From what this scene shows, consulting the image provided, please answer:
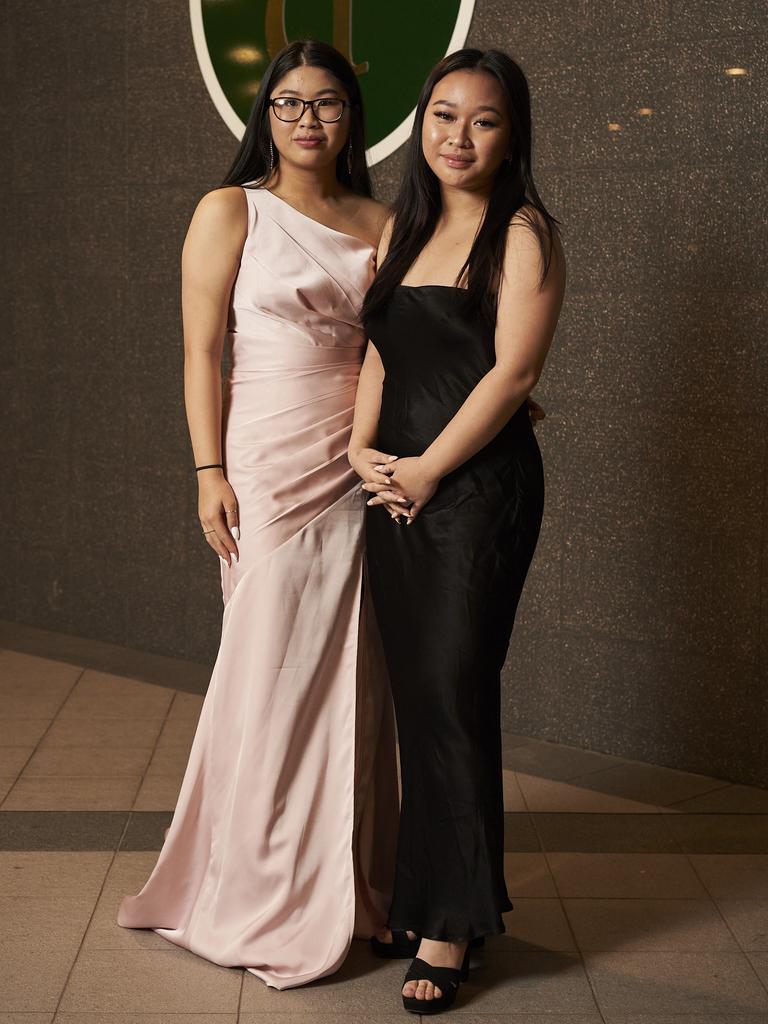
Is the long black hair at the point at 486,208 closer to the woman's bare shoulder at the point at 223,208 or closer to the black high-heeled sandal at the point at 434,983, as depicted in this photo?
the woman's bare shoulder at the point at 223,208

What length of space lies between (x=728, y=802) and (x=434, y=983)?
1.27 meters

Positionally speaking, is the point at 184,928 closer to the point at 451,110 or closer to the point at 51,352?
the point at 451,110

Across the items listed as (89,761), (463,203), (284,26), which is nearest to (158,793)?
(89,761)

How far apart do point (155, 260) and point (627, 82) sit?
1891mm

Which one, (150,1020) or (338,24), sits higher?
(338,24)

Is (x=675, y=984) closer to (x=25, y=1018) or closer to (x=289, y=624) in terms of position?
(x=289, y=624)

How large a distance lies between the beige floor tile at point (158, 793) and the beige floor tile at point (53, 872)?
11.8 inches

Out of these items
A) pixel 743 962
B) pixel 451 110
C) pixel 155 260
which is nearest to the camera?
pixel 451 110

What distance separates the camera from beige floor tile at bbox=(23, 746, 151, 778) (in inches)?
133

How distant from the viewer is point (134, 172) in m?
4.58

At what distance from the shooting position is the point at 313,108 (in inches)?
88.0

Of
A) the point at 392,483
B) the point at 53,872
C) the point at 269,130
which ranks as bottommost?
the point at 53,872

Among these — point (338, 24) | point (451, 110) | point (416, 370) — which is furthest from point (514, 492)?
point (338, 24)

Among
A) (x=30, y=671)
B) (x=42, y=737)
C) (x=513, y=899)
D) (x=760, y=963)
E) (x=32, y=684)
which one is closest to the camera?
(x=760, y=963)
